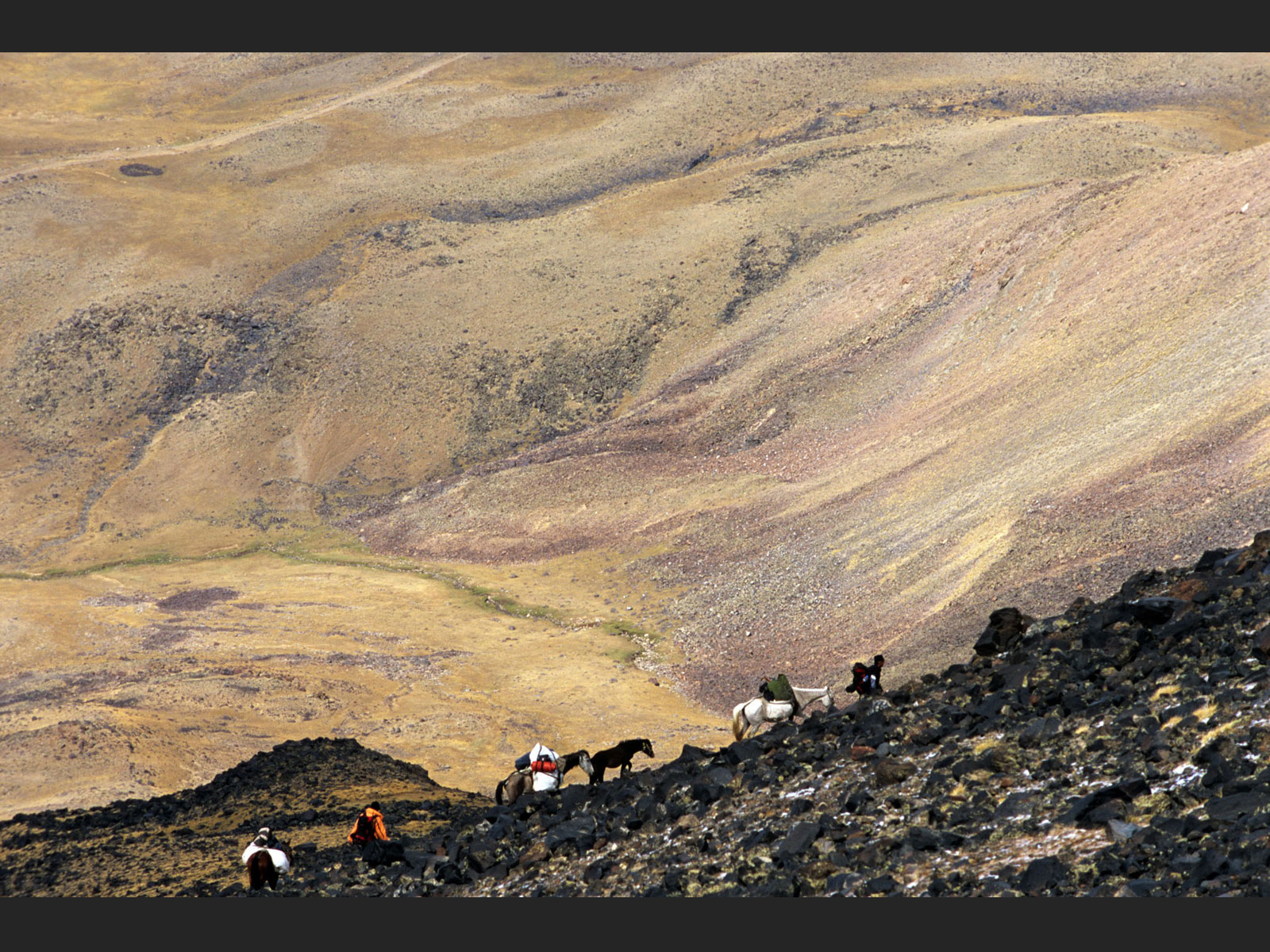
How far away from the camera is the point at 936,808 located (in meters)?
12.2

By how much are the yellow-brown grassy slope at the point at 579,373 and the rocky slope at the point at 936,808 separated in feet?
18.4

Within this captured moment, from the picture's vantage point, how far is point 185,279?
2131 inches

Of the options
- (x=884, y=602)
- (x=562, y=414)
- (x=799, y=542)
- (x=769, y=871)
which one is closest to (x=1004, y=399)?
(x=799, y=542)

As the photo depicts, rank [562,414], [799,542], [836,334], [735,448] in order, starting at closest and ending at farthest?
[799,542] → [735,448] → [836,334] → [562,414]

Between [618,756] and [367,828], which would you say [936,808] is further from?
[367,828]

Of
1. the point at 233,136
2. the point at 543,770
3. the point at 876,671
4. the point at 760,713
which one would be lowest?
the point at 543,770

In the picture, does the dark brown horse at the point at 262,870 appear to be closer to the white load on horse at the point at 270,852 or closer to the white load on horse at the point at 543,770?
the white load on horse at the point at 270,852

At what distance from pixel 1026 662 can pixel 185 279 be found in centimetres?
4676

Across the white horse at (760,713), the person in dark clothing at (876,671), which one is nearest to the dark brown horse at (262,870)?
the white horse at (760,713)

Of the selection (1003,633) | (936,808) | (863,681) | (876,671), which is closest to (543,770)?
(863,681)

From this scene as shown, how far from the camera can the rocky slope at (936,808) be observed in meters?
10.7

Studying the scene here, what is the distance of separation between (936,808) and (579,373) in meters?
36.8

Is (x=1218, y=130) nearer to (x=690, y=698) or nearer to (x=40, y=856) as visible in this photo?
(x=690, y=698)

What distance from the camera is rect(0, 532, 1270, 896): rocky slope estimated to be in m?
10.7
